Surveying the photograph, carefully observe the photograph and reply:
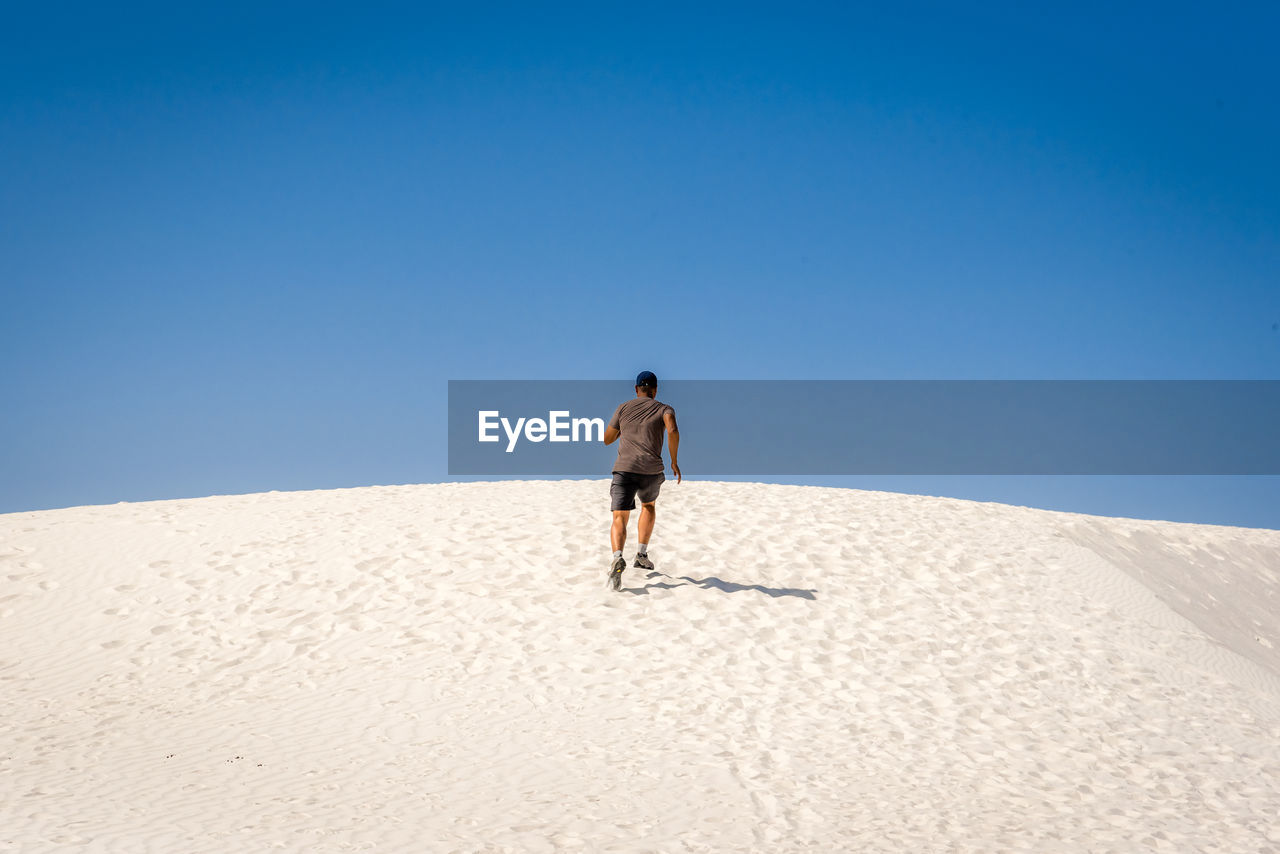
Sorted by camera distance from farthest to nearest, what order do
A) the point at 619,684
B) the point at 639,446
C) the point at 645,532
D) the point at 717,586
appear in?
the point at 717,586, the point at 645,532, the point at 639,446, the point at 619,684

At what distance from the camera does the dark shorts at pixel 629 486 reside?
31.0ft

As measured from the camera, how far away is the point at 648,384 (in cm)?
961

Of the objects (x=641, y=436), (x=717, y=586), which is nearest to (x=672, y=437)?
(x=641, y=436)

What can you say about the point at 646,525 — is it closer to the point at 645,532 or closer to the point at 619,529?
the point at 645,532

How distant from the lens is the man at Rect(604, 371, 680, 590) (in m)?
9.40

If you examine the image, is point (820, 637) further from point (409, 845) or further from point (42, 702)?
point (42, 702)

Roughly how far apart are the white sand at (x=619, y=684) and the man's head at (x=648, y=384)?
2.37 metres

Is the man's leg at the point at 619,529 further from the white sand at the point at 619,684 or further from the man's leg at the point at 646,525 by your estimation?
the white sand at the point at 619,684

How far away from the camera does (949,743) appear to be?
7082mm

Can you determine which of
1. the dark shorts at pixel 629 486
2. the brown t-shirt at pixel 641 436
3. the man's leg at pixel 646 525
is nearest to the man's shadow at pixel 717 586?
the man's leg at pixel 646 525

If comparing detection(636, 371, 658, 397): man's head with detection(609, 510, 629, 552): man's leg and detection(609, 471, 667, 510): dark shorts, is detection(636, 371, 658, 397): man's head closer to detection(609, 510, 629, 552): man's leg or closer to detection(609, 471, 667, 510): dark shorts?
detection(609, 471, 667, 510): dark shorts

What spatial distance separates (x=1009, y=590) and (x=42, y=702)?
35.0 feet

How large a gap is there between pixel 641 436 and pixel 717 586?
7.53 feet

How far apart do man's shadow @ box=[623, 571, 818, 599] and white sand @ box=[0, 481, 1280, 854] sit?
0.14 ft
